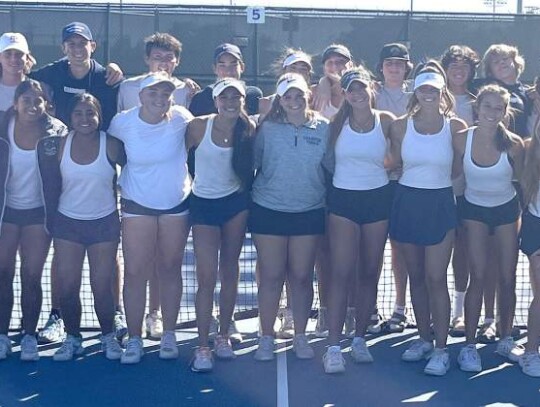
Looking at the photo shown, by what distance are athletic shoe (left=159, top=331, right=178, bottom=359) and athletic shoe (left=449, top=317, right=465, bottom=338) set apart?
6.38ft

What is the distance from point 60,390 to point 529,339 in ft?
9.48

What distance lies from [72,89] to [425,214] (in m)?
2.55

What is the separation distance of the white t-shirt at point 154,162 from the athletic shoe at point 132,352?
2.98 feet

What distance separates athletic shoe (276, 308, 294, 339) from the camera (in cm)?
729

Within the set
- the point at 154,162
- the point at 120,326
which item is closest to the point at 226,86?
the point at 154,162

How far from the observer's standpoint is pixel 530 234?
6.45m

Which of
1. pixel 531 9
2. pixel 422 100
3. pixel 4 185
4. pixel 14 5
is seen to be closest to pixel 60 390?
pixel 4 185

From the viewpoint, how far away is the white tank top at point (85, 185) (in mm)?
6547

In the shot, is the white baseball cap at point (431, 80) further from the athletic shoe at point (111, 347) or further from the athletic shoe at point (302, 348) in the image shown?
the athletic shoe at point (111, 347)

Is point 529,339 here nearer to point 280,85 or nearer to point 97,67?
point 280,85

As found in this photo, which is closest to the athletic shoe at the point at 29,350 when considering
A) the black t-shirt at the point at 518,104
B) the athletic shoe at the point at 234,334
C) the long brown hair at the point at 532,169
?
the athletic shoe at the point at 234,334

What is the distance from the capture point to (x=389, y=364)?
6.75 metres

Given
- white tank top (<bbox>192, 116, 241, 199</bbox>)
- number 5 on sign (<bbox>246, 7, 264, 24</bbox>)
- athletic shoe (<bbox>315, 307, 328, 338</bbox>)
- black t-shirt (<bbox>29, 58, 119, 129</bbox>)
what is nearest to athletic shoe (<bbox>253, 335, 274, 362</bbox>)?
athletic shoe (<bbox>315, 307, 328, 338</bbox>)

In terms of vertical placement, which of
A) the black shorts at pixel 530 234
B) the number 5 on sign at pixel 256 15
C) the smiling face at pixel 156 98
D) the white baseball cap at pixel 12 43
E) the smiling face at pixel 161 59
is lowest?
the black shorts at pixel 530 234
